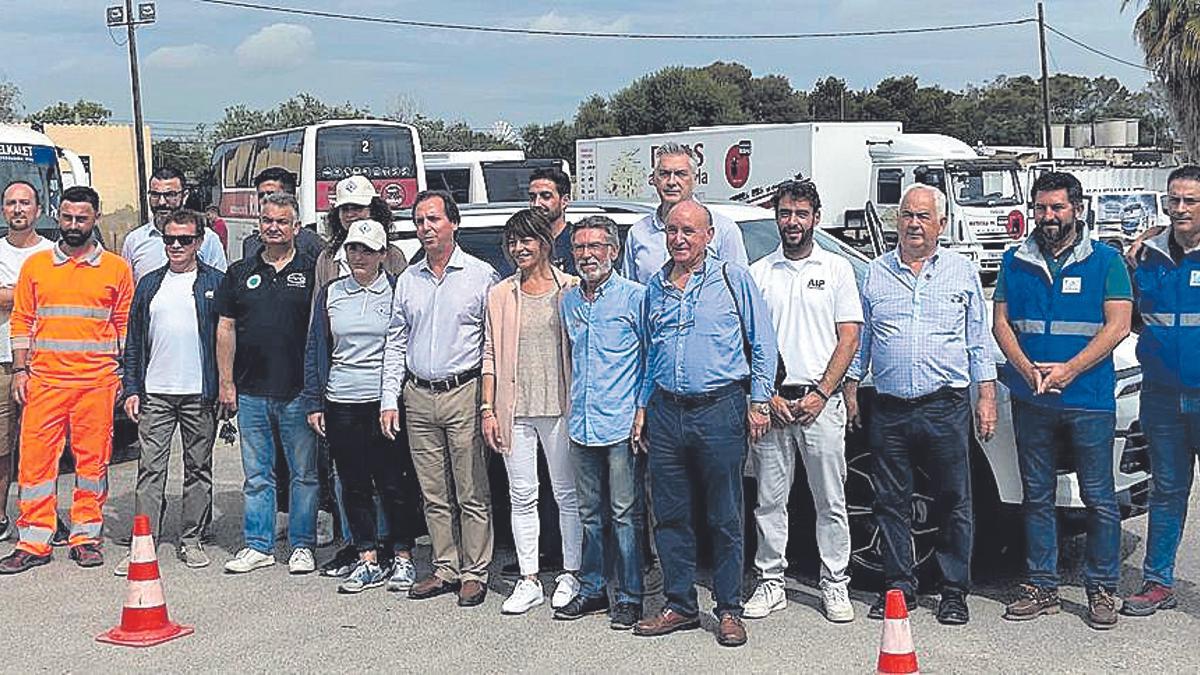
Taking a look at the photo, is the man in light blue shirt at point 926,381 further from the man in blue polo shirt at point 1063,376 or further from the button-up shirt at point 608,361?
the button-up shirt at point 608,361

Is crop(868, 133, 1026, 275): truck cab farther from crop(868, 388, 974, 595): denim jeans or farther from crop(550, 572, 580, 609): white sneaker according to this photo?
crop(550, 572, 580, 609): white sneaker

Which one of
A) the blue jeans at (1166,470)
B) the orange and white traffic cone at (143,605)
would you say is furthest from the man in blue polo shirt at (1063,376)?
the orange and white traffic cone at (143,605)

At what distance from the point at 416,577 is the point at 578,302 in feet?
6.10

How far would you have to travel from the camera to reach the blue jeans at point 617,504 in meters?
5.86

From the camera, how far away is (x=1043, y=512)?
5.81m

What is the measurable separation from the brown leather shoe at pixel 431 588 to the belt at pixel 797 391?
1943 mm

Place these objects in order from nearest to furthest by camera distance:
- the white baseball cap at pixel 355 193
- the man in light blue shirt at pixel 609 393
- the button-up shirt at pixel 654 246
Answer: the man in light blue shirt at pixel 609 393 → the button-up shirt at pixel 654 246 → the white baseball cap at pixel 355 193

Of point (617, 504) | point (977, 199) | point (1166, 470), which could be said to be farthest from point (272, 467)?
point (977, 199)

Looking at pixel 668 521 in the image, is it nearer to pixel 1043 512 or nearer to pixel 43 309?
pixel 1043 512

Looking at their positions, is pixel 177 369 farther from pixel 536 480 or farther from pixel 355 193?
pixel 536 480

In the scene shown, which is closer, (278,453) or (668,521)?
(668,521)

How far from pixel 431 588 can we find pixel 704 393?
1835 mm

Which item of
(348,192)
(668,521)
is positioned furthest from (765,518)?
(348,192)

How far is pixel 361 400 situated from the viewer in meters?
6.45
